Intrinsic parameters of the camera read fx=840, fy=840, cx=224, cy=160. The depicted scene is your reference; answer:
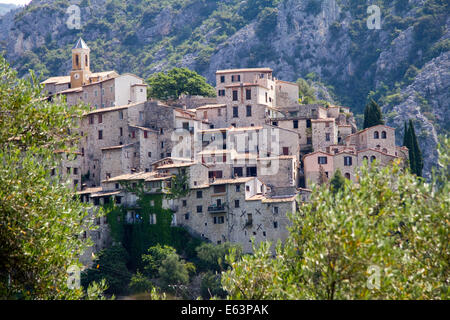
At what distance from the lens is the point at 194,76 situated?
357ft

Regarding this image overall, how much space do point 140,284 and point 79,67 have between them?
4589cm

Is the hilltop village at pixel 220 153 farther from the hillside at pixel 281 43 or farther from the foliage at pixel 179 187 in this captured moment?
the hillside at pixel 281 43

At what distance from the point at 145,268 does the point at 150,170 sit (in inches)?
510

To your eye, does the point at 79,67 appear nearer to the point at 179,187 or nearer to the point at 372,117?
the point at 179,187

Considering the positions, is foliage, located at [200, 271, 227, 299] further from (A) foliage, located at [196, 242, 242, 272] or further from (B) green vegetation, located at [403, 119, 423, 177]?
(B) green vegetation, located at [403, 119, 423, 177]

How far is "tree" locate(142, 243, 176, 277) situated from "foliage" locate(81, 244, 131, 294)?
1.89 meters

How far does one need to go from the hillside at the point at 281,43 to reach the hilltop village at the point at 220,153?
3729cm

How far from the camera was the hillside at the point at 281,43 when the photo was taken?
144 meters

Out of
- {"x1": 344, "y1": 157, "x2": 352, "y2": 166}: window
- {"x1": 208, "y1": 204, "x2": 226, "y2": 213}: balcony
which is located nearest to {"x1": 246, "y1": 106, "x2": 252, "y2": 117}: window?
{"x1": 344, "y1": 157, "x2": 352, "y2": 166}: window

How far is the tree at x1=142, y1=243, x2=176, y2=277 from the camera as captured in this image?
74819mm

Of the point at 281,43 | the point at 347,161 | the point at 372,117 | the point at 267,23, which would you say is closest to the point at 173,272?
the point at 347,161

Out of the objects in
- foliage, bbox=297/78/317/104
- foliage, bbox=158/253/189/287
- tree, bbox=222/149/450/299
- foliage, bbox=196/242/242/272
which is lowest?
foliage, bbox=158/253/189/287

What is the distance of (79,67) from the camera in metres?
112
